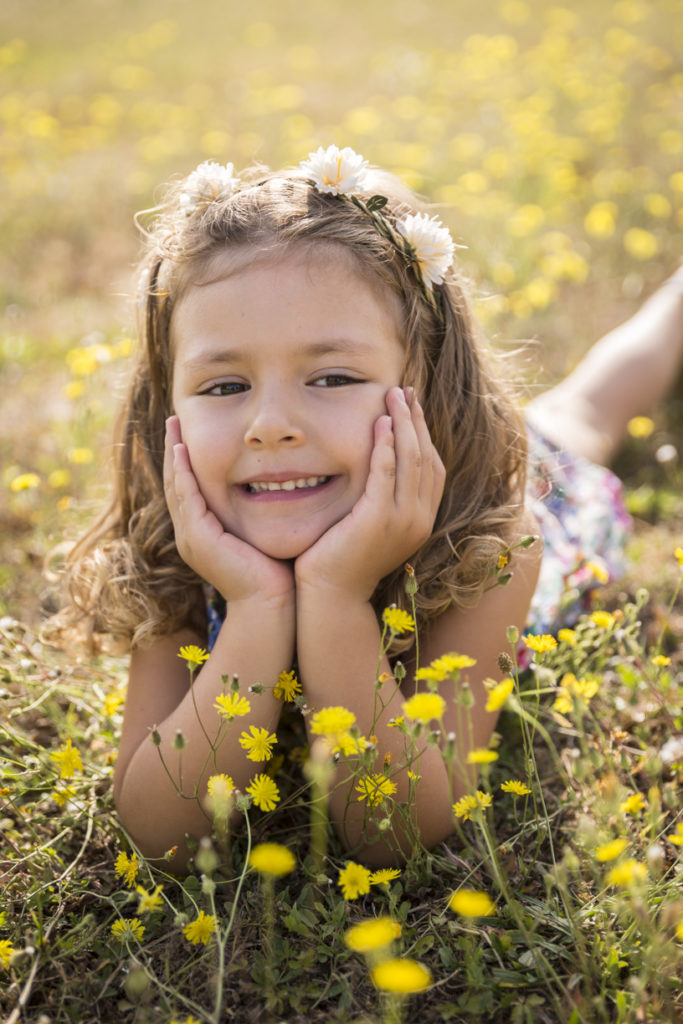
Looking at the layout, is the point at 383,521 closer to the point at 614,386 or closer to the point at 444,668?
the point at 444,668

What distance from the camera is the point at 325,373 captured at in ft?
5.98

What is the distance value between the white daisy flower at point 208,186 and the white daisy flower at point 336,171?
0.71ft

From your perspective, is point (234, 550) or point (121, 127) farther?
point (121, 127)

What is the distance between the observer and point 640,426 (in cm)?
345

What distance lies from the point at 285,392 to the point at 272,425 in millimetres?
92

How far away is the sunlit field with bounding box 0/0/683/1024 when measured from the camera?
4.69 feet

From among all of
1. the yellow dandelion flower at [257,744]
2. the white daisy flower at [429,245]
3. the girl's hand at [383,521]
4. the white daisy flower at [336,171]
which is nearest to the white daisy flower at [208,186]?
the white daisy flower at [336,171]

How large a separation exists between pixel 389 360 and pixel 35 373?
279 cm

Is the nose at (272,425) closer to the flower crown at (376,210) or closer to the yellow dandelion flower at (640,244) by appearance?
the flower crown at (376,210)

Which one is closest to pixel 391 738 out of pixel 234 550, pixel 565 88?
pixel 234 550

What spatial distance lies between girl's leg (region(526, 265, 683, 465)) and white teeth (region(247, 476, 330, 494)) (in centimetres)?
164

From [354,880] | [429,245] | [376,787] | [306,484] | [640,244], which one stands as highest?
[640,244]

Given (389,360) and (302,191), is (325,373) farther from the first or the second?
(302,191)

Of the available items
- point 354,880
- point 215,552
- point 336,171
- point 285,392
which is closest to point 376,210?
point 336,171
